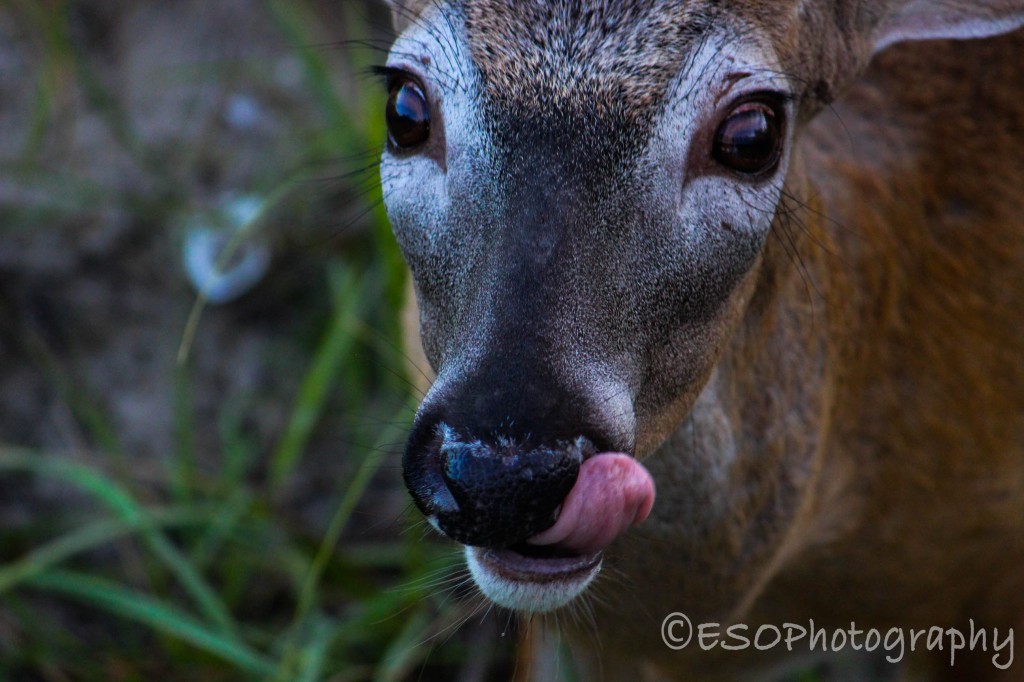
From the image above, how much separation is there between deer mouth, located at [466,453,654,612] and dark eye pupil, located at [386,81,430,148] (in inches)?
31.3

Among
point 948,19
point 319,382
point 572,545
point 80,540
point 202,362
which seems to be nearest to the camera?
point 572,545

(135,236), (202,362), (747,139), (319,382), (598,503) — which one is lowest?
(202,362)

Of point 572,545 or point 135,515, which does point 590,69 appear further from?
point 135,515

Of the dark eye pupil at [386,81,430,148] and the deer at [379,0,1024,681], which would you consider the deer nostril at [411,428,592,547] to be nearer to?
the deer at [379,0,1024,681]

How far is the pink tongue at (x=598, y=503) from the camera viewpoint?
2221 mm

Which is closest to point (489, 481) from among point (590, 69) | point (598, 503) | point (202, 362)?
point (598, 503)

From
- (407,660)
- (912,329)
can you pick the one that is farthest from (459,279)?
(407,660)

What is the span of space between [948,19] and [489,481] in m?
1.63

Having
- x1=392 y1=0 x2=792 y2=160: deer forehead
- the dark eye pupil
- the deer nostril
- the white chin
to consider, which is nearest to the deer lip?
the white chin

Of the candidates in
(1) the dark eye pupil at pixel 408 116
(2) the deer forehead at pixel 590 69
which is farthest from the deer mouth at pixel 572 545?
(1) the dark eye pupil at pixel 408 116

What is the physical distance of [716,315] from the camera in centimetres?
264

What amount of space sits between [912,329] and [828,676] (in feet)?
6.22

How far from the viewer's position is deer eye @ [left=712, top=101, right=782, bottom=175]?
2523 millimetres

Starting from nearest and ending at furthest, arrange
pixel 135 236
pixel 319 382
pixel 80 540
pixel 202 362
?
pixel 80 540 < pixel 319 382 < pixel 202 362 < pixel 135 236
